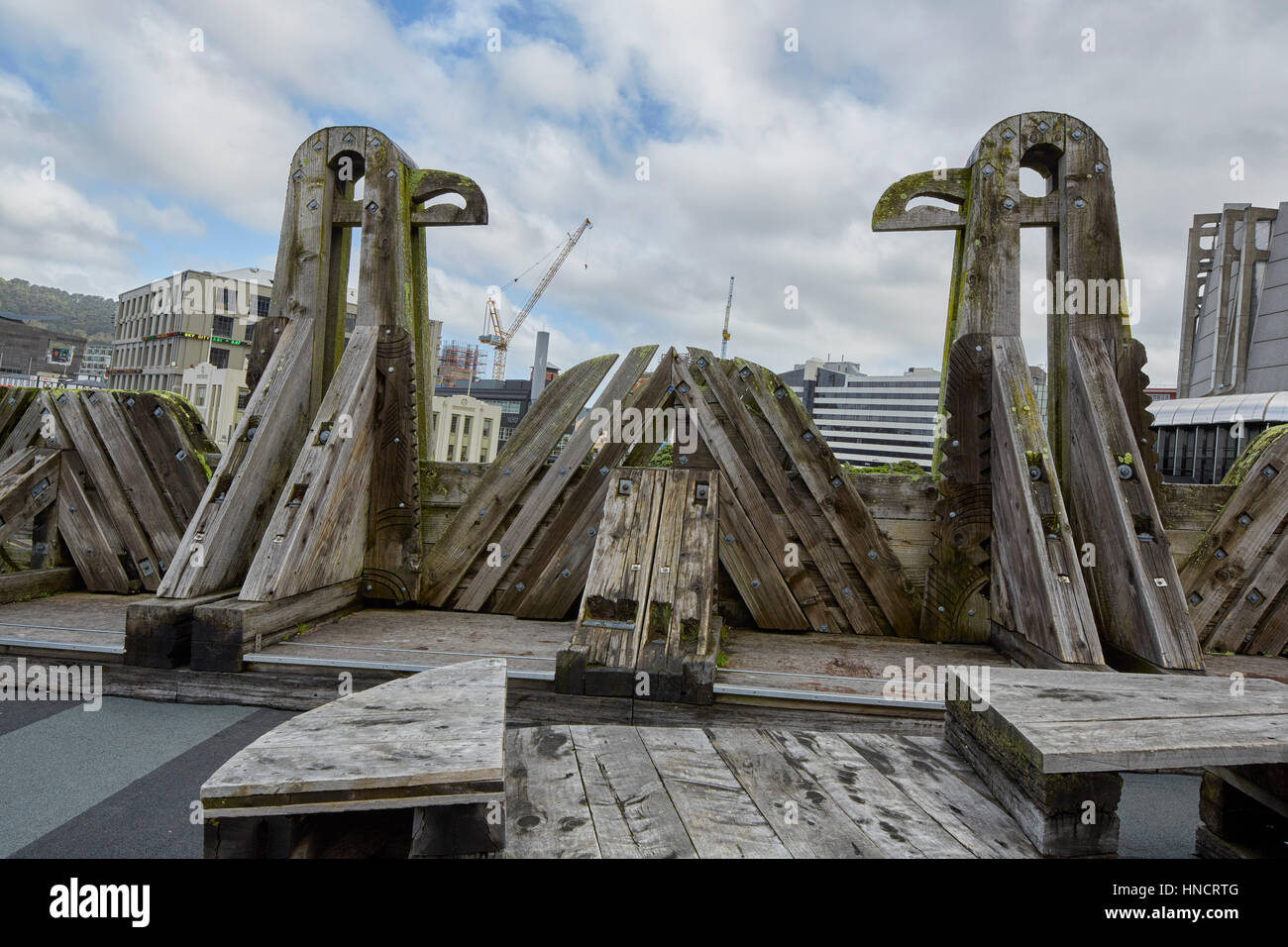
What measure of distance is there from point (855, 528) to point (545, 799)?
12.6 feet

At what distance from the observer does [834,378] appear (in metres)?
129

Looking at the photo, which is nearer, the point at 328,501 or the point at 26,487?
the point at 328,501

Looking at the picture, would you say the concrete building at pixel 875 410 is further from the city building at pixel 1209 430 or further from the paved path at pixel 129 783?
the paved path at pixel 129 783

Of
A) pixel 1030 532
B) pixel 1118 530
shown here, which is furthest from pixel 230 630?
pixel 1118 530

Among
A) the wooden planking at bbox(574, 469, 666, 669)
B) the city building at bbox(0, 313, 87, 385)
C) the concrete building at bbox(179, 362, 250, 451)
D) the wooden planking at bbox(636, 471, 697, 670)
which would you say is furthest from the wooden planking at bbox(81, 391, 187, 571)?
the city building at bbox(0, 313, 87, 385)

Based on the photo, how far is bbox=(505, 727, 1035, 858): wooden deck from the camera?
199 centimetres

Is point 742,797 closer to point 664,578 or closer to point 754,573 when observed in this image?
point 664,578

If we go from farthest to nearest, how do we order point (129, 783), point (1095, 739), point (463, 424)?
point (463, 424), point (129, 783), point (1095, 739)

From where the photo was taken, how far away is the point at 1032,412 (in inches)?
196

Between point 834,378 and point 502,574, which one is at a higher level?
point 834,378
